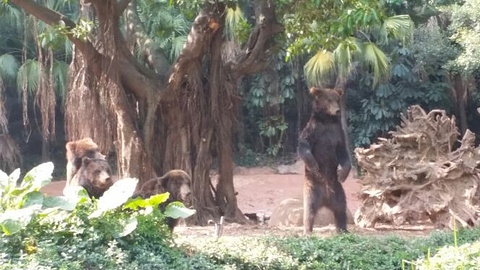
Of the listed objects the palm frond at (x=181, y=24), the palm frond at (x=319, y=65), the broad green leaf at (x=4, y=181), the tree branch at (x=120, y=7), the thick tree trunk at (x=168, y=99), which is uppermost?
the palm frond at (x=181, y=24)

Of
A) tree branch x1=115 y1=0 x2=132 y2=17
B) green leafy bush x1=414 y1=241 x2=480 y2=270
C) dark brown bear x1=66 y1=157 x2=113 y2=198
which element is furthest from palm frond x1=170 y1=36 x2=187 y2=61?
green leafy bush x1=414 y1=241 x2=480 y2=270

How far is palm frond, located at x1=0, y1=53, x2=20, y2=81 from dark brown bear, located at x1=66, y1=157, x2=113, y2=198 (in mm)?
11693

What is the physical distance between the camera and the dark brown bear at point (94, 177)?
9.43 m

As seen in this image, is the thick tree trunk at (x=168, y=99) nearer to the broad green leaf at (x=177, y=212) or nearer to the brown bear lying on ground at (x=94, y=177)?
the brown bear lying on ground at (x=94, y=177)

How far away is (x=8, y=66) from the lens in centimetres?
2053

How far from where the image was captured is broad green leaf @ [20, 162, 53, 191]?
273 inches

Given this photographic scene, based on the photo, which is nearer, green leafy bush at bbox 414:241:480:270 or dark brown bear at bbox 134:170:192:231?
green leafy bush at bbox 414:241:480:270

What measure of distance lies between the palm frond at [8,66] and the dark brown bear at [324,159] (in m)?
11.4

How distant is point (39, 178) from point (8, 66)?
14.3 metres

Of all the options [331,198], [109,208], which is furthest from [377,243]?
[109,208]

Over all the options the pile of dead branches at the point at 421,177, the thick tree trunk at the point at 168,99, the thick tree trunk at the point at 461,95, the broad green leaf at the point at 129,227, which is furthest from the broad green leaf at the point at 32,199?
the thick tree trunk at the point at 461,95

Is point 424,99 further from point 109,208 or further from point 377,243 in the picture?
point 109,208

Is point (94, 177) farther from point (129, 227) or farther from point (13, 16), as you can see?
point (13, 16)

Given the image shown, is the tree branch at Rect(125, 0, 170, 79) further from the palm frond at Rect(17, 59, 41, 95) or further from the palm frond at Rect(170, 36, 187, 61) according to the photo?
the palm frond at Rect(17, 59, 41, 95)
